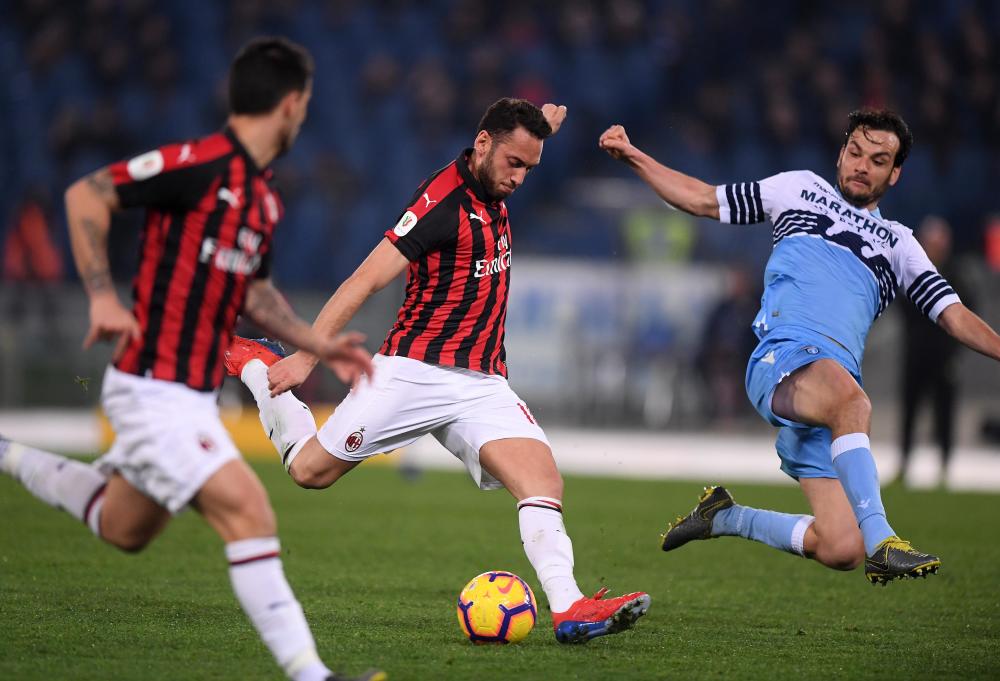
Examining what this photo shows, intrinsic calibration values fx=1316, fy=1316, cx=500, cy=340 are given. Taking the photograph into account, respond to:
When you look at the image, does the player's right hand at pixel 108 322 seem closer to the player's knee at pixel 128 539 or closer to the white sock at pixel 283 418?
the player's knee at pixel 128 539

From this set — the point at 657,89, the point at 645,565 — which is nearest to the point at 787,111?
the point at 657,89

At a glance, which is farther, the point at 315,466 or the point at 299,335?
the point at 315,466

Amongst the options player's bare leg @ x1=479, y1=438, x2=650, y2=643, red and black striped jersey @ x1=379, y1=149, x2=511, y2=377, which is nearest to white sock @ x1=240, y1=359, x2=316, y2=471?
red and black striped jersey @ x1=379, y1=149, x2=511, y2=377

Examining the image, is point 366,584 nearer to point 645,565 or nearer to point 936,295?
point 645,565

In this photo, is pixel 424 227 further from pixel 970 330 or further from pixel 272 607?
pixel 970 330

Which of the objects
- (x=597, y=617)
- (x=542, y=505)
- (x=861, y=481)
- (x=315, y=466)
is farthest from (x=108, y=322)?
(x=861, y=481)

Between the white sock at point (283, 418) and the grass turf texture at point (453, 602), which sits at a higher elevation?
the white sock at point (283, 418)

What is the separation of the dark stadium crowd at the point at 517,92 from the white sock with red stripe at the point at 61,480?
12.5 m

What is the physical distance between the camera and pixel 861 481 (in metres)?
5.45

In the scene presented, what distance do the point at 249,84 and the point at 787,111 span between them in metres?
15.7

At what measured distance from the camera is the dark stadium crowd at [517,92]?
1772 cm

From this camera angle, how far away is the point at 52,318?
16.5 metres

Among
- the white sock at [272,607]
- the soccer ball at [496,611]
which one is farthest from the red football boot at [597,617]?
the white sock at [272,607]

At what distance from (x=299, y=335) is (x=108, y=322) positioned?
2.20ft
